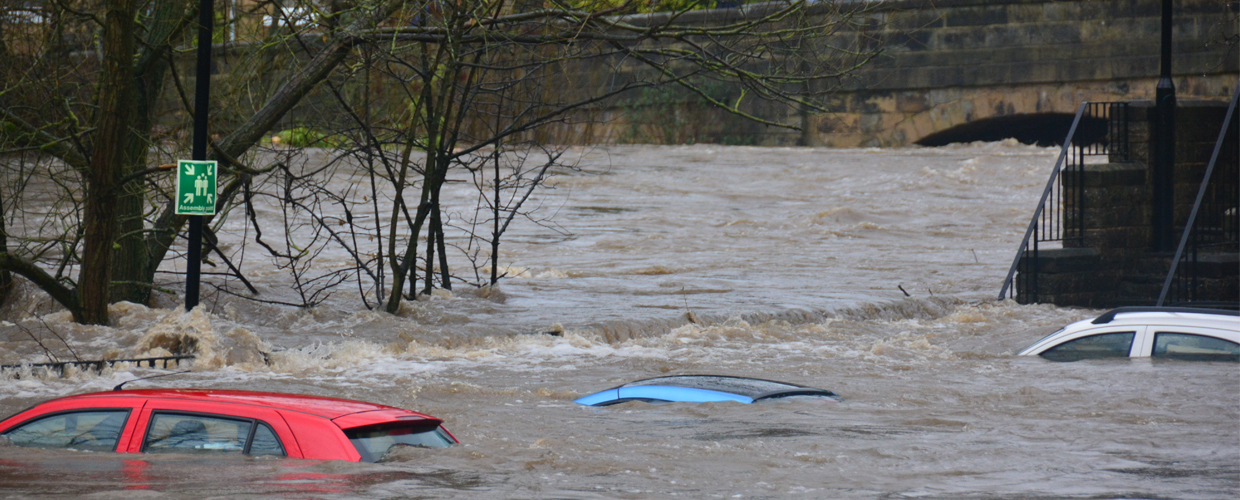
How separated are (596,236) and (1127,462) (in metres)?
16.1

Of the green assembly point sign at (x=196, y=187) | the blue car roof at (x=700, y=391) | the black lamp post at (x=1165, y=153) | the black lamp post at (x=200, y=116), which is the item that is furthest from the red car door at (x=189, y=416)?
the black lamp post at (x=1165, y=153)

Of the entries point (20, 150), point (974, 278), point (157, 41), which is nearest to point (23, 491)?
point (20, 150)

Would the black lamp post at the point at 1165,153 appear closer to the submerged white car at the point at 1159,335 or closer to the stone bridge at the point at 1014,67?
the submerged white car at the point at 1159,335

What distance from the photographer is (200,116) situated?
37.1 ft

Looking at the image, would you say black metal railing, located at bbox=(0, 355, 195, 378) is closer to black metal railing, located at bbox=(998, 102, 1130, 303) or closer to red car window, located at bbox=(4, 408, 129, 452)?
red car window, located at bbox=(4, 408, 129, 452)

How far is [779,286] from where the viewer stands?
17.1 metres

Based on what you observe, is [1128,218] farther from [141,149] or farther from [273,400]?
[273,400]

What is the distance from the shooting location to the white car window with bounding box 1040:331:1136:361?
8812 millimetres

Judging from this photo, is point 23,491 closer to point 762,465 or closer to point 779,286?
point 762,465

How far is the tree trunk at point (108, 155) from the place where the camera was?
11.3m

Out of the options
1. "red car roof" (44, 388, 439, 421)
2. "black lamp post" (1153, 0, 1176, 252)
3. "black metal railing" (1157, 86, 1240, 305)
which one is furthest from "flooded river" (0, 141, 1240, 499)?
"black lamp post" (1153, 0, 1176, 252)

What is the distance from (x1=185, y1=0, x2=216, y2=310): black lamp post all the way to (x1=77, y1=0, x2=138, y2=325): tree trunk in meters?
0.66

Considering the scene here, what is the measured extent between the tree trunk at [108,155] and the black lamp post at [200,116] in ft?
2.16

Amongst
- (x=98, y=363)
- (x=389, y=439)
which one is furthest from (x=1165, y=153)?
(x=389, y=439)
